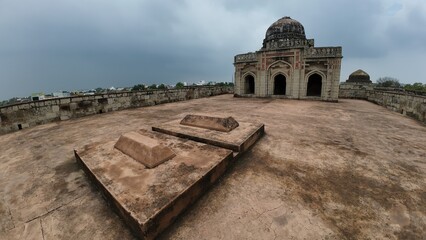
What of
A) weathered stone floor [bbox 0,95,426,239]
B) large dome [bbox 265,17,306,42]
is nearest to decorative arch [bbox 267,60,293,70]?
large dome [bbox 265,17,306,42]

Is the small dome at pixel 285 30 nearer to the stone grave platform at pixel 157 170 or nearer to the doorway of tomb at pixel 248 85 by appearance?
the doorway of tomb at pixel 248 85

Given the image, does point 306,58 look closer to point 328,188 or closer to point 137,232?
point 328,188

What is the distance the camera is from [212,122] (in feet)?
16.5

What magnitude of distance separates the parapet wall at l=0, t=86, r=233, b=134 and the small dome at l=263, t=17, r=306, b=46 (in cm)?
1396

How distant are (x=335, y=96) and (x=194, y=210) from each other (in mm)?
15655

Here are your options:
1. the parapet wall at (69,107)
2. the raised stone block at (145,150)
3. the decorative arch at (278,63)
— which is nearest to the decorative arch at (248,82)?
the decorative arch at (278,63)

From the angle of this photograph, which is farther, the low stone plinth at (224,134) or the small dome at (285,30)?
the small dome at (285,30)

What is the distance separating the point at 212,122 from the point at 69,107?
7337 mm

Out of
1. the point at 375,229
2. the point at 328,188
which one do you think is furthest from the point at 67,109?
the point at 375,229

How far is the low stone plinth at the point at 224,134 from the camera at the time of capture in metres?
3.96

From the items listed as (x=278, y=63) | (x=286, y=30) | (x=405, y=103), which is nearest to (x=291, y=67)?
(x=278, y=63)

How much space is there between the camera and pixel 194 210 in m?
2.44

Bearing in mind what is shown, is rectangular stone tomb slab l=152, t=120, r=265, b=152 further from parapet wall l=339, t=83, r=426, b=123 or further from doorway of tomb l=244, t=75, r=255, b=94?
doorway of tomb l=244, t=75, r=255, b=94

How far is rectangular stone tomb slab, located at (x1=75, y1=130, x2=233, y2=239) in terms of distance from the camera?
205cm
